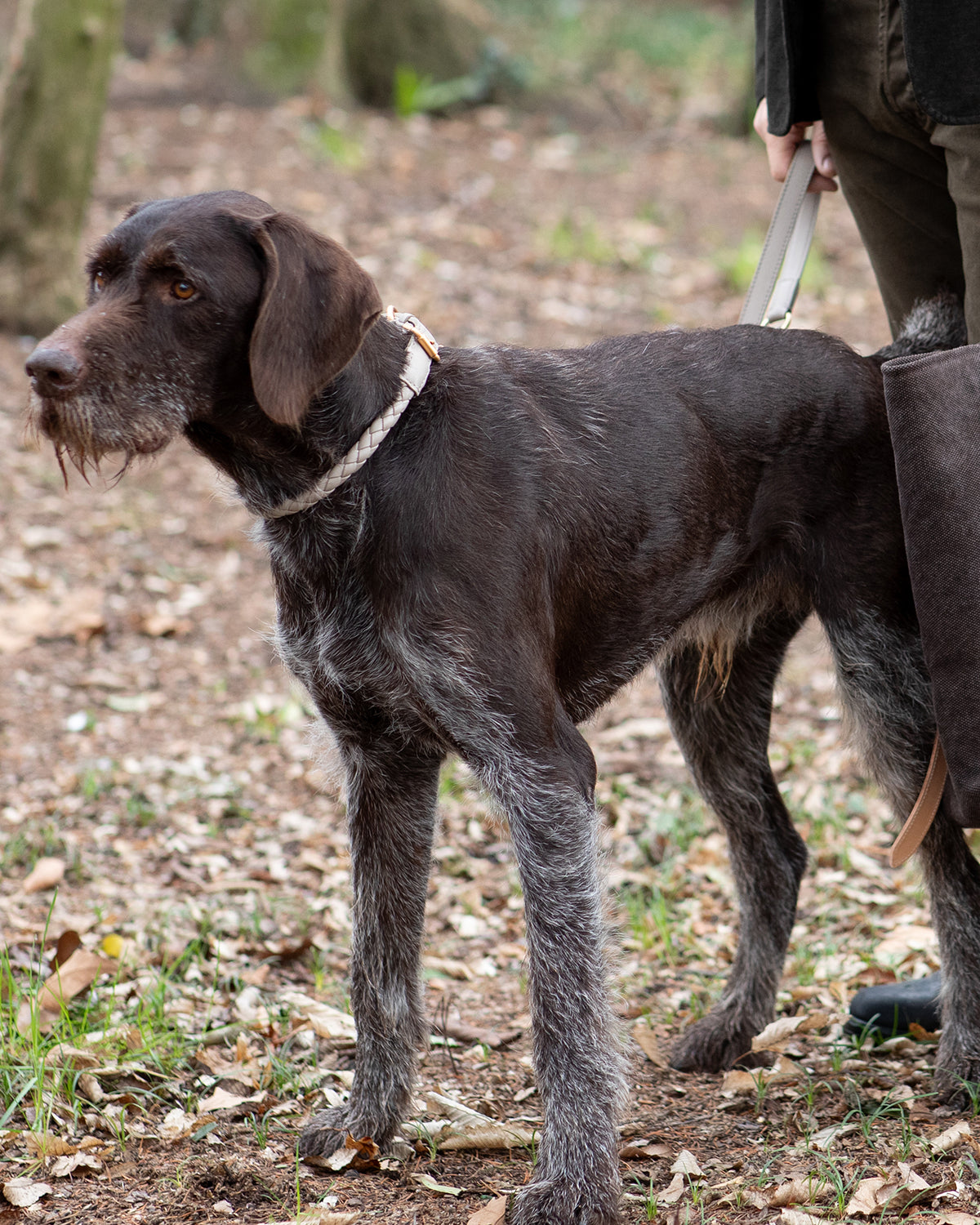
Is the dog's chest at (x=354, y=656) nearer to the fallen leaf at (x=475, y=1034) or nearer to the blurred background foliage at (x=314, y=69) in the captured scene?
the fallen leaf at (x=475, y=1034)

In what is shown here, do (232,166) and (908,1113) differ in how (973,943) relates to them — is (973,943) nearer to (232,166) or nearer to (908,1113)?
(908,1113)

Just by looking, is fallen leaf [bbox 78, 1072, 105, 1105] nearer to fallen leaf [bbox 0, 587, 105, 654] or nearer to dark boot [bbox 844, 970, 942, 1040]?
dark boot [bbox 844, 970, 942, 1040]

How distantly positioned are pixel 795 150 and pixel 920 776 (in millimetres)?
1887

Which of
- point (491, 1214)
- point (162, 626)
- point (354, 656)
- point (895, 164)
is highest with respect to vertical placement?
point (895, 164)

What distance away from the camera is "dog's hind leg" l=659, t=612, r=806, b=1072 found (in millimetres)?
4078

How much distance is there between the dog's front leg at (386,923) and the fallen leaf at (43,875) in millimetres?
1556

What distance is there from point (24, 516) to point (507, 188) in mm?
6240

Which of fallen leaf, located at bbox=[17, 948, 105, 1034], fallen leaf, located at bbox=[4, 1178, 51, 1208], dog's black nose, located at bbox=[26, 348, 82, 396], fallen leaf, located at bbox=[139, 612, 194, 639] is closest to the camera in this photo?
dog's black nose, located at bbox=[26, 348, 82, 396]

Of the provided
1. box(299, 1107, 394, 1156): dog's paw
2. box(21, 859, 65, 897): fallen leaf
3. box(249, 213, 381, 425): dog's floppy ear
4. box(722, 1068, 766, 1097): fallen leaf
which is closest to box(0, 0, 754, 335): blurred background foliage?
box(21, 859, 65, 897): fallen leaf

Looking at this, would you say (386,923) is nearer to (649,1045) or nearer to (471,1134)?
(471,1134)

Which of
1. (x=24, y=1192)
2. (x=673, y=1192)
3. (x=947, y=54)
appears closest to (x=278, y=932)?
(x=24, y=1192)

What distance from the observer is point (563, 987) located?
122 inches

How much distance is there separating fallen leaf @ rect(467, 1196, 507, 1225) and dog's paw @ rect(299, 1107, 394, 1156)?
0.42 m

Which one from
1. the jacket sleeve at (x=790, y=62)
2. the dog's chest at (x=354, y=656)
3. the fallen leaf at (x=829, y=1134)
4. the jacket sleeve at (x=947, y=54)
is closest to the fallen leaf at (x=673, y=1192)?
the fallen leaf at (x=829, y=1134)
